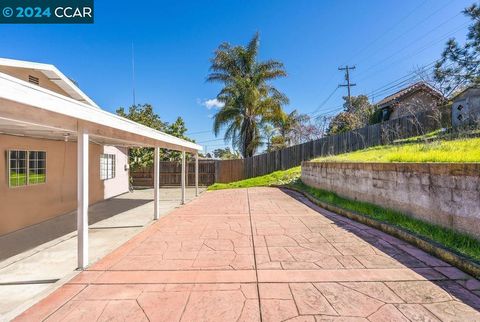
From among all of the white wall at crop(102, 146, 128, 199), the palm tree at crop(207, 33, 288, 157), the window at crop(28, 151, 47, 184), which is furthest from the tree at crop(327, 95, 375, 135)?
the window at crop(28, 151, 47, 184)

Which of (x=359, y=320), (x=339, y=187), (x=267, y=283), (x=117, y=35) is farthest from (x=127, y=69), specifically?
(x=359, y=320)

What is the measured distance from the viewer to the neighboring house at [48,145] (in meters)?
3.25

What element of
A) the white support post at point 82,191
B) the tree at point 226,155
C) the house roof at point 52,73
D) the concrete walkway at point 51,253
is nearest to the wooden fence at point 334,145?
the tree at point 226,155

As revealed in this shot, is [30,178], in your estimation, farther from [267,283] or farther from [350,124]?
[350,124]

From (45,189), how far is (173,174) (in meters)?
10.6

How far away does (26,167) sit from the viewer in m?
7.25

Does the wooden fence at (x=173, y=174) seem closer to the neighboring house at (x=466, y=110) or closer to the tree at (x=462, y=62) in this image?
the neighboring house at (x=466, y=110)

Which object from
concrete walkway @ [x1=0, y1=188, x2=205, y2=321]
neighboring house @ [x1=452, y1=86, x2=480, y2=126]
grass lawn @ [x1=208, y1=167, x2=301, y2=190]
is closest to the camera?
concrete walkway @ [x1=0, y1=188, x2=205, y2=321]

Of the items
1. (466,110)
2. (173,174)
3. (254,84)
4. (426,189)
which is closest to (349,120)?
(254,84)

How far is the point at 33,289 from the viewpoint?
11.7 ft

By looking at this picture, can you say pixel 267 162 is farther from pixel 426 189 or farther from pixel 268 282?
pixel 268 282

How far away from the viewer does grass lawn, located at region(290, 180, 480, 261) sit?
3.77 meters

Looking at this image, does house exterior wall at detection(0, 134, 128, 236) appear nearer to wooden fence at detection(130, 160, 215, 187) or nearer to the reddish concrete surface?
the reddish concrete surface

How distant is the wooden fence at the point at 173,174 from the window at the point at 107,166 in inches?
200
